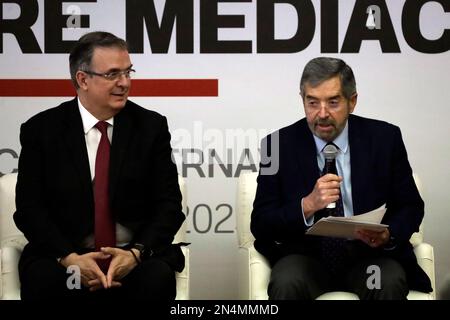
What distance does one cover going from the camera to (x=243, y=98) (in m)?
5.78

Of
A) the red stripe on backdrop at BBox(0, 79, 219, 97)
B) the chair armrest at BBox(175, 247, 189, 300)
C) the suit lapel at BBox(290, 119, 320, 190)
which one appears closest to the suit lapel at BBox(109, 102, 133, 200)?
the chair armrest at BBox(175, 247, 189, 300)

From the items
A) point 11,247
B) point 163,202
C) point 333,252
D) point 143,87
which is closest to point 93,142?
point 163,202

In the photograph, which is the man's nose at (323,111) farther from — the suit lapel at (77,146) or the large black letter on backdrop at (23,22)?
A: the large black letter on backdrop at (23,22)

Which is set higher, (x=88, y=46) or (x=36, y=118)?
(x=88, y=46)

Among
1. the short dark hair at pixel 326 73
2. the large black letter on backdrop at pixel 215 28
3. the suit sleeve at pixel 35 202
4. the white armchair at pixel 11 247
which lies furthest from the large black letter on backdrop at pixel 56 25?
the short dark hair at pixel 326 73

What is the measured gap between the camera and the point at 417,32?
226 inches

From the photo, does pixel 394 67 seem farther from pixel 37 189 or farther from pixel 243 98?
pixel 37 189

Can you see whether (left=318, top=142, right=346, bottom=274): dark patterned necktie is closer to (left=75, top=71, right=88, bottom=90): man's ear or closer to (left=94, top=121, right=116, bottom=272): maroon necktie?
(left=94, top=121, right=116, bottom=272): maroon necktie

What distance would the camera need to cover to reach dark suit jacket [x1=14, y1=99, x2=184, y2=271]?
14.9ft

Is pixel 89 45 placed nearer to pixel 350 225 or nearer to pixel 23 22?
pixel 23 22

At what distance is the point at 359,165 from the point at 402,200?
10.8 inches
